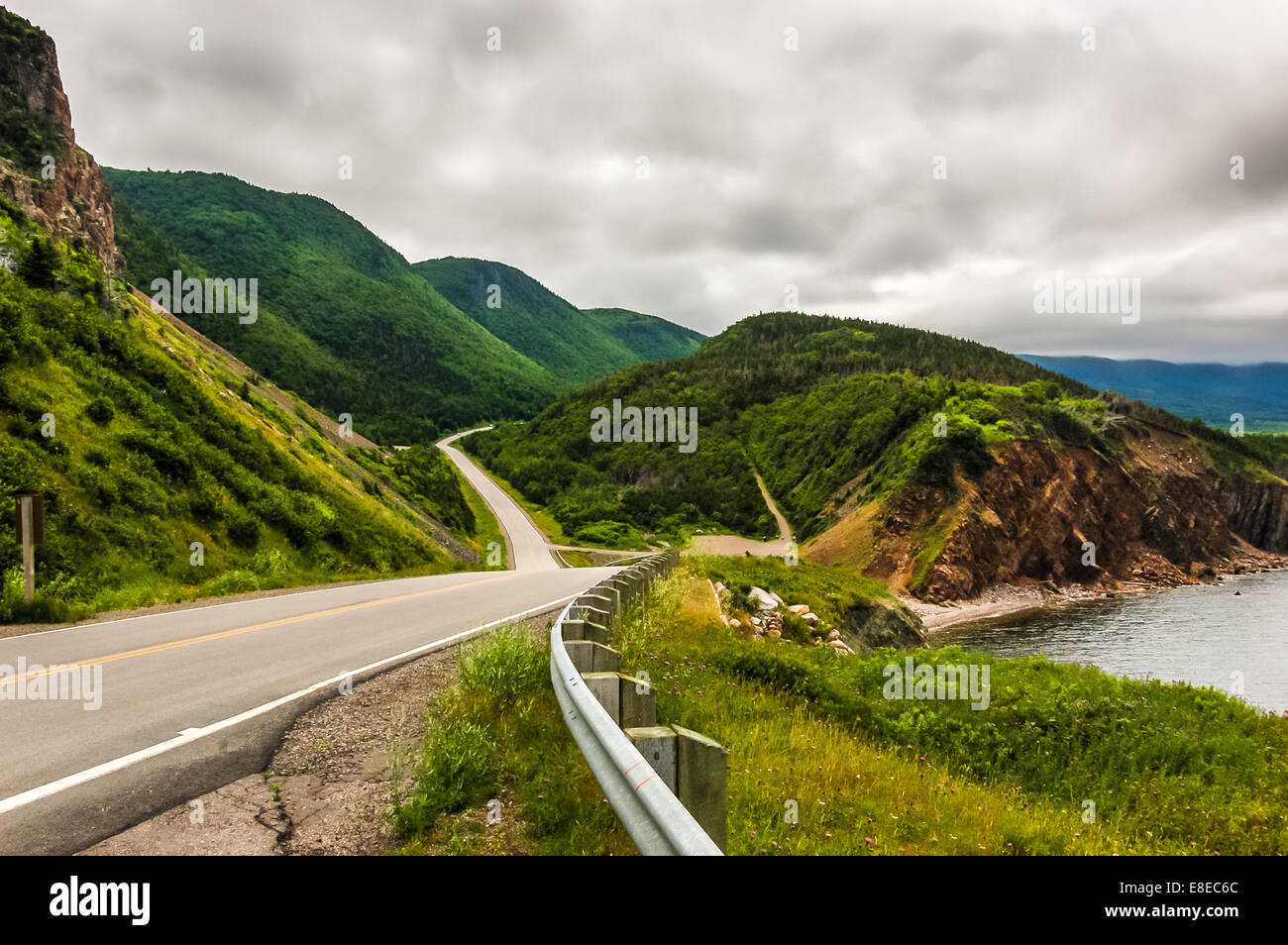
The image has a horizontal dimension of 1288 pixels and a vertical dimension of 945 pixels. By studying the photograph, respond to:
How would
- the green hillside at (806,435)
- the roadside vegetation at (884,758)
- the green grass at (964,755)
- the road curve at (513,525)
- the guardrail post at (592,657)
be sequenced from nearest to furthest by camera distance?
the roadside vegetation at (884,758)
the guardrail post at (592,657)
the green grass at (964,755)
the road curve at (513,525)
the green hillside at (806,435)

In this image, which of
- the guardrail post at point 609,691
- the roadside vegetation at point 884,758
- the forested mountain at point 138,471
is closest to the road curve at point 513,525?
the forested mountain at point 138,471

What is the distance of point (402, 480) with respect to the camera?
52375 mm

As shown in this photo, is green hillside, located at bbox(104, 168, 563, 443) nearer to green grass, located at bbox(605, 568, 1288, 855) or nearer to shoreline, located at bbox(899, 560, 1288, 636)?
shoreline, located at bbox(899, 560, 1288, 636)

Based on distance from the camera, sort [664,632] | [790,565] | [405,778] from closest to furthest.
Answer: [405,778] → [664,632] → [790,565]

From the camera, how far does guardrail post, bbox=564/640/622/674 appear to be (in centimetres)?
487

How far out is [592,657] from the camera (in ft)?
16.2

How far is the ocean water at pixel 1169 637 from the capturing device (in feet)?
112

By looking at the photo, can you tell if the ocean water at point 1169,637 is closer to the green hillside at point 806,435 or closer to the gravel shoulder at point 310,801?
the green hillside at point 806,435

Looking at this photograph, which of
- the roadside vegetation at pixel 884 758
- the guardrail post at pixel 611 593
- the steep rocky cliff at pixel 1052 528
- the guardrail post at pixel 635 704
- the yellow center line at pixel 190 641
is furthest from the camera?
the steep rocky cliff at pixel 1052 528

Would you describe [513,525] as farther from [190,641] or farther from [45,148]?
[190,641]

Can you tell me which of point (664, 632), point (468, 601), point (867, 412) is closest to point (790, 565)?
point (468, 601)

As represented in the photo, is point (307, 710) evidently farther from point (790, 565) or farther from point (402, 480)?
point (402, 480)

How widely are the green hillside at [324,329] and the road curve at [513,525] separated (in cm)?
1468
